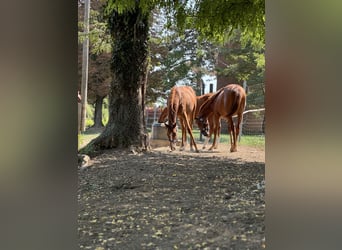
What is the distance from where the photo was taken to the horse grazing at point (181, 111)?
4031mm

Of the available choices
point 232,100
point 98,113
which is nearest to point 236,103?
point 232,100

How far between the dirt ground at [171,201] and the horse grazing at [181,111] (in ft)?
0.80

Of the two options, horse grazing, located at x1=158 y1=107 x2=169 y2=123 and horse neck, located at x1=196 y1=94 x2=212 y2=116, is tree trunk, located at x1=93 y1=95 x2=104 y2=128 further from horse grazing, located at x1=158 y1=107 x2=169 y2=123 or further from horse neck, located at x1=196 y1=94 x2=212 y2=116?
horse neck, located at x1=196 y1=94 x2=212 y2=116

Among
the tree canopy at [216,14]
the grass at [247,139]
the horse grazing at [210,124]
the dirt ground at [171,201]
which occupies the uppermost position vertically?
the tree canopy at [216,14]

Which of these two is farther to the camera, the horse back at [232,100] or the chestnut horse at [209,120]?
the chestnut horse at [209,120]

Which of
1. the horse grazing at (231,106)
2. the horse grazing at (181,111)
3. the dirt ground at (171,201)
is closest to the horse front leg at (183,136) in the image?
the horse grazing at (181,111)

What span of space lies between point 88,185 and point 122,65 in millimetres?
1571

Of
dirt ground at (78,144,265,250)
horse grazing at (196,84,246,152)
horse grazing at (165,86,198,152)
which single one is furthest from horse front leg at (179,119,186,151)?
horse grazing at (196,84,246,152)

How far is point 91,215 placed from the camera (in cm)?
225

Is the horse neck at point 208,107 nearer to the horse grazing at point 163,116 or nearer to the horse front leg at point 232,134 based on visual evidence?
the horse front leg at point 232,134

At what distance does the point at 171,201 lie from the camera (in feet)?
8.16

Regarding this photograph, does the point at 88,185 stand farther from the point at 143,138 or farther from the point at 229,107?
the point at 229,107

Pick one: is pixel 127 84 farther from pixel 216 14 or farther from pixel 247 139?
pixel 247 139

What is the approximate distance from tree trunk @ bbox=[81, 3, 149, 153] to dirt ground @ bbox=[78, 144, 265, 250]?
215 millimetres
